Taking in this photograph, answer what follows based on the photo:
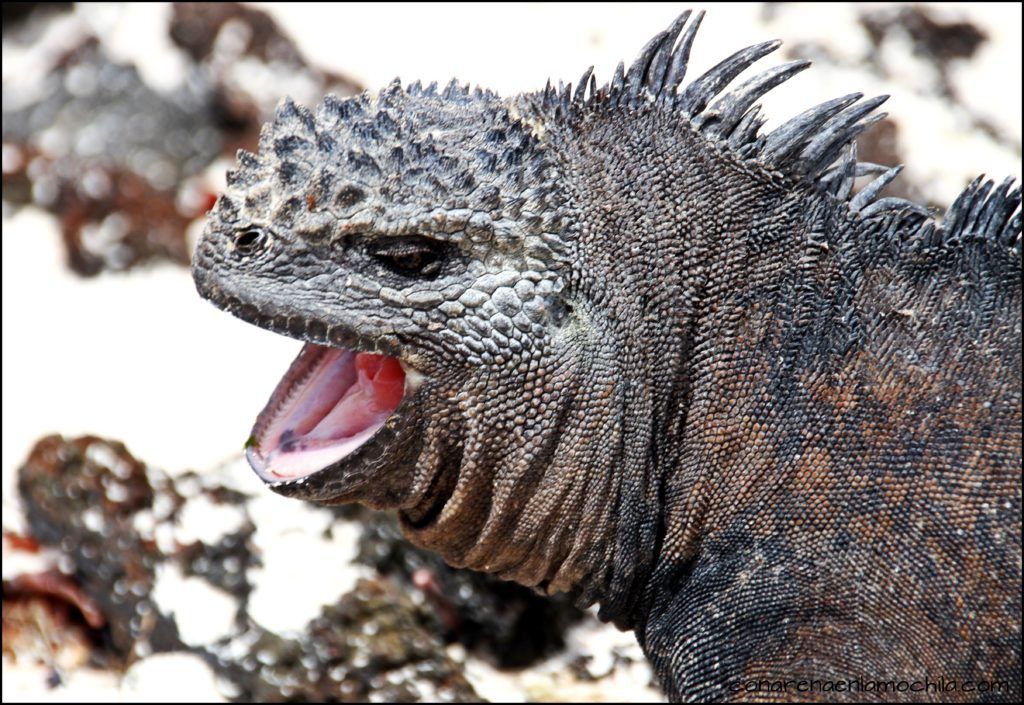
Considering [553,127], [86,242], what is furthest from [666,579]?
[86,242]

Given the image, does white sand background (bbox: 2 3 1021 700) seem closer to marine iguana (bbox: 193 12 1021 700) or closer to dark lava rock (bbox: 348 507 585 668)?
dark lava rock (bbox: 348 507 585 668)

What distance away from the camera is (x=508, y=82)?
8594 millimetres

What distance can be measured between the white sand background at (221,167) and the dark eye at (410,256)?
7.94ft

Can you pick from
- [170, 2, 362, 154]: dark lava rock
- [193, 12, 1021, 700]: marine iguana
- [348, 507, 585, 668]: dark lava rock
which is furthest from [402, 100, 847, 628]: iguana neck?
[170, 2, 362, 154]: dark lava rock

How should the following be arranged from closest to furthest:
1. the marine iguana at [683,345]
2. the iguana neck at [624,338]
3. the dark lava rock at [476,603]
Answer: the marine iguana at [683,345], the iguana neck at [624,338], the dark lava rock at [476,603]

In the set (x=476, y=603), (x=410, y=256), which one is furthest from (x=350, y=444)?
(x=476, y=603)

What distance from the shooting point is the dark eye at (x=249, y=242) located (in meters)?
3.26

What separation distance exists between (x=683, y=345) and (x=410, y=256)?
0.81 metres

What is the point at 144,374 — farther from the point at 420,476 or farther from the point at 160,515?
the point at 420,476

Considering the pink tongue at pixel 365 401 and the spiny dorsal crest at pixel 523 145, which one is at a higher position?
the spiny dorsal crest at pixel 523 145

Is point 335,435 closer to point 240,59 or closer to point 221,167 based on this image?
point 221,167

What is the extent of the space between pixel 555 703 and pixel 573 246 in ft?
7.68

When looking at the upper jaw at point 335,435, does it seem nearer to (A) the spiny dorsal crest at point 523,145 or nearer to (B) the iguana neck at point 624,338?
(B) the iguana neck at point 624,338

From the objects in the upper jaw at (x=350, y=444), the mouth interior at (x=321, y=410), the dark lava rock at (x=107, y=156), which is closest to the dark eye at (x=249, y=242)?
the upper jaw at (x=350, y=444)
